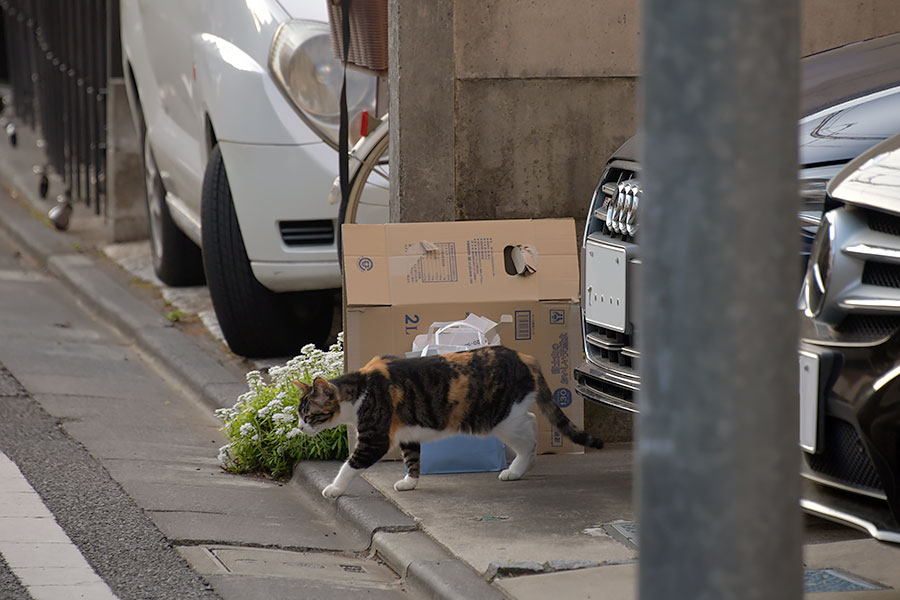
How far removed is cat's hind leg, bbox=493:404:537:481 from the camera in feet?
14.7

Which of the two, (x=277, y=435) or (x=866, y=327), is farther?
(x=277, y=435)

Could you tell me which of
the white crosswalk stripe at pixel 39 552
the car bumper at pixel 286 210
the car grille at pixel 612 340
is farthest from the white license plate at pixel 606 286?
the car bumper at pixel 286 210

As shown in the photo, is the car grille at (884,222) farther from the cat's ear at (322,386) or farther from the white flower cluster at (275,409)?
the white flower cluster at (275,409)

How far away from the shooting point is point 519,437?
14.8 ft

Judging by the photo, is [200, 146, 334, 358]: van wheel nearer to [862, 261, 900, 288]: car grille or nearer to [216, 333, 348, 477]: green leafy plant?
[216, 333, 348, 477]: green leafy plant

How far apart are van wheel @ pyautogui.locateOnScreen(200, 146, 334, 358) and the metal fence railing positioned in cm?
414

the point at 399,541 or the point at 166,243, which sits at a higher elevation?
the point at 166,243

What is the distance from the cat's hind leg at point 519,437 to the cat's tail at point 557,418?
0.06 m

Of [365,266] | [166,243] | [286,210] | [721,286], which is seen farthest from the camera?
[166,243]

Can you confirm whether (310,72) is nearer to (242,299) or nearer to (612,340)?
(242,299)

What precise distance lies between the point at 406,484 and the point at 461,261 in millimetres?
853

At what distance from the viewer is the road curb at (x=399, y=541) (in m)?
3.58

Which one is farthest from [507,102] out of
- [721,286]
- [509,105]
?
[721,286]

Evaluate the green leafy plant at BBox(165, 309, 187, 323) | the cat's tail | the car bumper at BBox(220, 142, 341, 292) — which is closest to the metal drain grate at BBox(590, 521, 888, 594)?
the cat's tail
